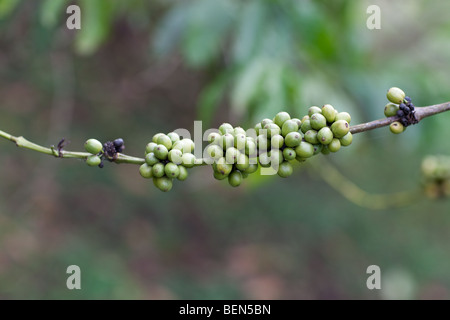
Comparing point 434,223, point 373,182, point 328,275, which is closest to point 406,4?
point 373,182

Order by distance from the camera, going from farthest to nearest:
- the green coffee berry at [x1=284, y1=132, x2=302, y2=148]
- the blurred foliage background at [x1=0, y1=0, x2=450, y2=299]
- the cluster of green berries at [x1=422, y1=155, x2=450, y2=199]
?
the blurred foliage background at [x1=0, y1=0, x2=450, y2=299] → the cluster of green berries at [x1=422, y1=155, x2=450, y2=199] → the green coffee berry at [x1=284, y1=132, x2=302, y2=148]

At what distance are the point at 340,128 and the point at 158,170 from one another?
1.56ft

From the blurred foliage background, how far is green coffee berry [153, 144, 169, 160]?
2121 mm

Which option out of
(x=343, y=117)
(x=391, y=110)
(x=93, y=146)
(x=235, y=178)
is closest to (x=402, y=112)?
(x=391, y=110)

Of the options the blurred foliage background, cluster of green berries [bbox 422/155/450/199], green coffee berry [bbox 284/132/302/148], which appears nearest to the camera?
green coffee berry [bbox 284/132/302/148]

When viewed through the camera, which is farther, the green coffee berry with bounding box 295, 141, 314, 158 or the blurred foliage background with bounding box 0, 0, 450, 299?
the blurred foliage background with bounding box 0, 0, 450, 299

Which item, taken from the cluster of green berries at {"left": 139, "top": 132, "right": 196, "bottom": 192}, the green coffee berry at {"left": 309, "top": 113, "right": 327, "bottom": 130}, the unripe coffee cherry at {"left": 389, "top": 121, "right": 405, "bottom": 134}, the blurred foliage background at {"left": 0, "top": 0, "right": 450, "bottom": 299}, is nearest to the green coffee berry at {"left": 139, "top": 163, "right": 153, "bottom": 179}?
the cluster of green berries at {"left": 139, "top": 132, "right": 196, "bottom": 192}

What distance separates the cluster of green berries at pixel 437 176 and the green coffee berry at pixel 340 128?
5.60ft

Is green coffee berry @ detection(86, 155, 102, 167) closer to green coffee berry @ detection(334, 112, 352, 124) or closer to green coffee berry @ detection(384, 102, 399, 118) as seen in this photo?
green coffee berry @ detection(334, 112, 352, 124)

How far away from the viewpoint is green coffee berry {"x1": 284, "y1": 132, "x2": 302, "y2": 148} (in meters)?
1.15

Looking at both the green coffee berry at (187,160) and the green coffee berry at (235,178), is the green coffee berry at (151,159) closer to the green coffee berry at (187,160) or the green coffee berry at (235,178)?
the green coffee berry at (187,160)

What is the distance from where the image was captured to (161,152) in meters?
1.18

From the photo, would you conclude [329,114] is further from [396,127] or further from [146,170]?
[146,170]
